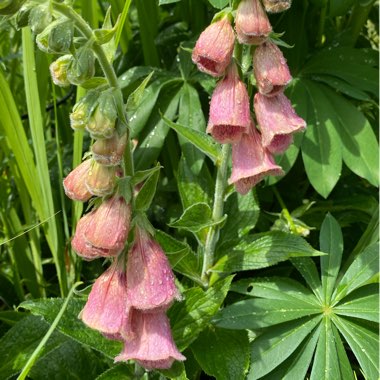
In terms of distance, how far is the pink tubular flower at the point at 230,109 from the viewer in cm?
131

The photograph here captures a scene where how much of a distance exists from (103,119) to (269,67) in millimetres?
379

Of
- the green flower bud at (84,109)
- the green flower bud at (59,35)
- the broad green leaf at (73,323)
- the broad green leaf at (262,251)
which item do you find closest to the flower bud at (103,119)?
the green flower bud at (84,109)

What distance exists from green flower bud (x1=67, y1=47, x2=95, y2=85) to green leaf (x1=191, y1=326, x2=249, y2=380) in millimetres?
759

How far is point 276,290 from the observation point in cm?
161

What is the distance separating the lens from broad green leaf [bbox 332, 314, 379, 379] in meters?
1.45

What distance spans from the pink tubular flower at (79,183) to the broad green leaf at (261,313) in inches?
19.5

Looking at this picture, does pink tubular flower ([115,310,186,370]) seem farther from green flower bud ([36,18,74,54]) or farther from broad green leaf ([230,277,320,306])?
green flower bud ([36,18,74,54])

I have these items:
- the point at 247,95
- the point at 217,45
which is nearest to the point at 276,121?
the point at 247,95

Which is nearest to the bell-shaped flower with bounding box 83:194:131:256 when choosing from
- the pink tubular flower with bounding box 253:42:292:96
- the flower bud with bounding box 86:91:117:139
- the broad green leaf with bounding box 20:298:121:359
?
the flower bud with bounding box 86:91:117:139

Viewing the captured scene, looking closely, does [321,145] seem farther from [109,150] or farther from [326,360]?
[109,150]

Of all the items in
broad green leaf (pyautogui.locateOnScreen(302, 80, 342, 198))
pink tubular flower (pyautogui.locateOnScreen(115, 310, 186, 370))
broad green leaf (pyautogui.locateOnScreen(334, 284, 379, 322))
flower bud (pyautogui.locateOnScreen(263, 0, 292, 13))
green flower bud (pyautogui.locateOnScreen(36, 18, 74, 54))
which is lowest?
broad green leaf (pyautogui.locateOnScreen(334, 284, 379, 322))

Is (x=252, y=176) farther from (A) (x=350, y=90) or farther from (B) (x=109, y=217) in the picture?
(A) (x=350, y=90)

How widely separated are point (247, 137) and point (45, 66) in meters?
0.68

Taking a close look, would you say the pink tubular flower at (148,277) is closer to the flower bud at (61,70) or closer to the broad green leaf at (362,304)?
the flower bud at (61,70)
